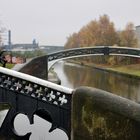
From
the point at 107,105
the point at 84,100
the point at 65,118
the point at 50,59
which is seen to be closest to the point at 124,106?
the point at 107,105

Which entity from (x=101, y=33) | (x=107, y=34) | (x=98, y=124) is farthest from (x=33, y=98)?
(x=101, y=33)

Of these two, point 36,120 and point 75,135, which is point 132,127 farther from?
point 36,120

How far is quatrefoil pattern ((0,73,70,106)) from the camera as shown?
Result: 7312mm

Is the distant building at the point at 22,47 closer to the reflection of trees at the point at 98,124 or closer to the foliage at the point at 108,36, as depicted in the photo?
the foliage at the point at 108,36

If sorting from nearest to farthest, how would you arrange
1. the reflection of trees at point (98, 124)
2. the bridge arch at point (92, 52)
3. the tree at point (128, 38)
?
the reflection of trees at point (98, 124)
the bridge arch at point (92, 52)
the tree at point (128, 38)

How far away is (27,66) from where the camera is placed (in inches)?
734

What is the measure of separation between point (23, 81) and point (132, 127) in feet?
9.71

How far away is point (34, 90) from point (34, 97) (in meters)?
0.15

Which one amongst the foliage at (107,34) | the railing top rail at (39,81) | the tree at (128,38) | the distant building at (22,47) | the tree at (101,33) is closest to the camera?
the railing top rail at (39,81)

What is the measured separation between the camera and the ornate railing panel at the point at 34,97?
7.24 m

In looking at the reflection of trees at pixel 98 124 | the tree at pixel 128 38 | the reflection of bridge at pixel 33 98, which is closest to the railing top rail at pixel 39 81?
the reflection of bridge at pixel 33 98

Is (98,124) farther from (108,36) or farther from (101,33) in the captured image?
(101,33)

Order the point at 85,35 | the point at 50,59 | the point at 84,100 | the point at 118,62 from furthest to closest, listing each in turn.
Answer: the point at 85,35 < the point at 118,62 < the point at 50,59 < the point at 84,100

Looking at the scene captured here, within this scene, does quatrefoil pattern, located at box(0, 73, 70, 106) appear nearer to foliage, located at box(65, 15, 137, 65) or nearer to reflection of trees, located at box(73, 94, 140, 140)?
reflection of trees, located at box(73, 94, 140, 140)
